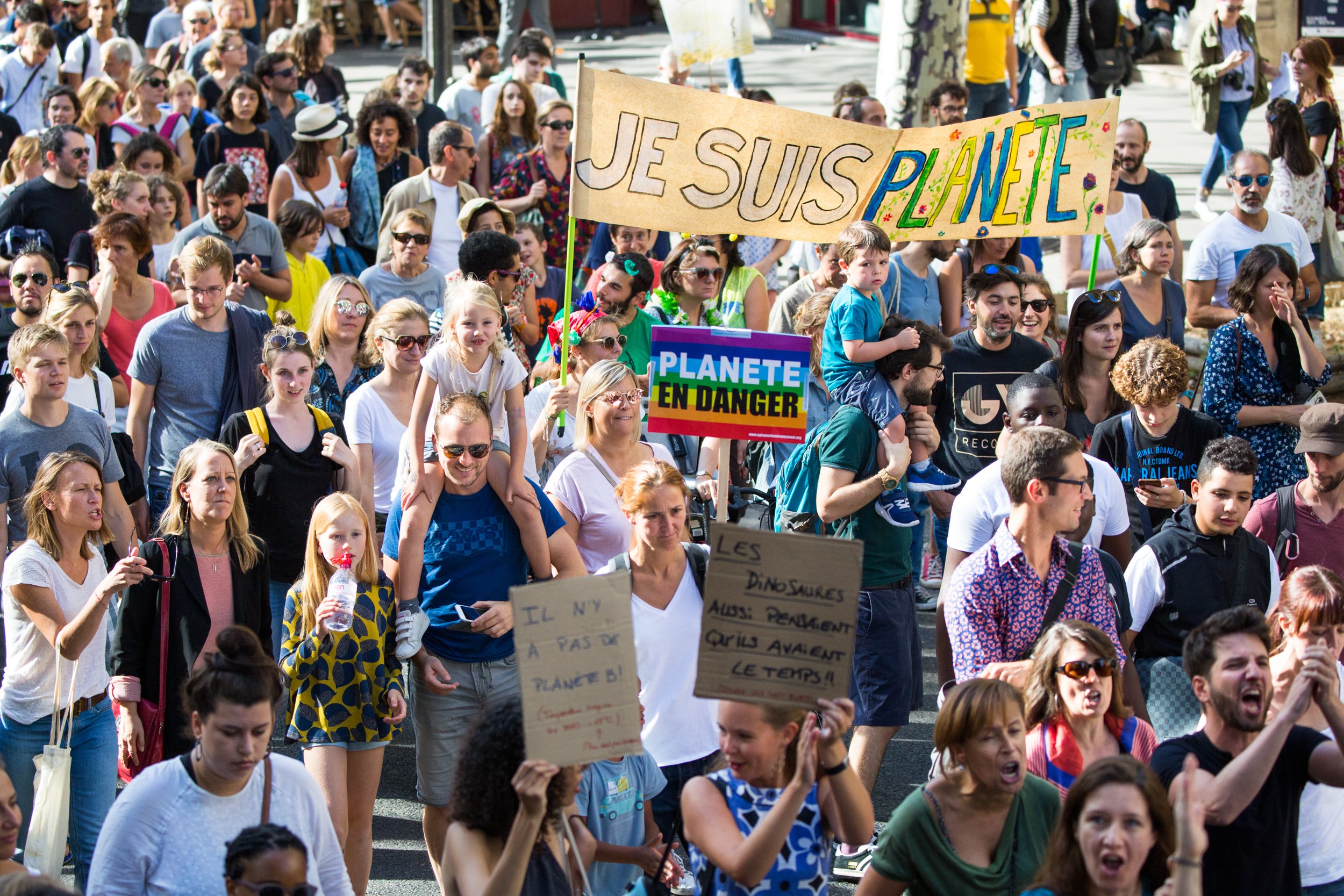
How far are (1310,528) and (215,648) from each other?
13.1 feet

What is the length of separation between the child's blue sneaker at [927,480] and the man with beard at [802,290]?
103 inches

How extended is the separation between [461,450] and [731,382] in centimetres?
105

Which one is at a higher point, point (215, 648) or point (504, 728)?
point (504, 728)

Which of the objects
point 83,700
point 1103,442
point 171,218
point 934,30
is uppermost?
point 934,30

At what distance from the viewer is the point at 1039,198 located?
705cm

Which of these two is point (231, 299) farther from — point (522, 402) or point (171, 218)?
point (522, 402)

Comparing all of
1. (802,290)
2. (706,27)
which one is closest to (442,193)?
(802,290)

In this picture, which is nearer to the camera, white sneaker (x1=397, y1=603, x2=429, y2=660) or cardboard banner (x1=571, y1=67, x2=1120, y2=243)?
white sneaker (x1=397, y1=603, x2=429, y2=660)

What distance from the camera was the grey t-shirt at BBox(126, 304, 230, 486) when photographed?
666 cm

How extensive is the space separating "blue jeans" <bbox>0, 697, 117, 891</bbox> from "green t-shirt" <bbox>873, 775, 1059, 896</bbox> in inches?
106

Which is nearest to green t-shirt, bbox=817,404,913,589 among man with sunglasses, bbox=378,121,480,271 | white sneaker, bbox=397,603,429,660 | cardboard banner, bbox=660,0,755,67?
white sneaker, bbox=397,603,429,660

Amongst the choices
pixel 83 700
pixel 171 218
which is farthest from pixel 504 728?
pixel 171 218

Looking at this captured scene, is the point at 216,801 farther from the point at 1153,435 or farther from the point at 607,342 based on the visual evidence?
the point at 1153,435

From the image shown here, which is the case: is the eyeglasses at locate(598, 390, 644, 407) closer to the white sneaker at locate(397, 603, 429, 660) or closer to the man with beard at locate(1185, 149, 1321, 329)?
the white sneaker at locate(397, 603, 429, 660)
